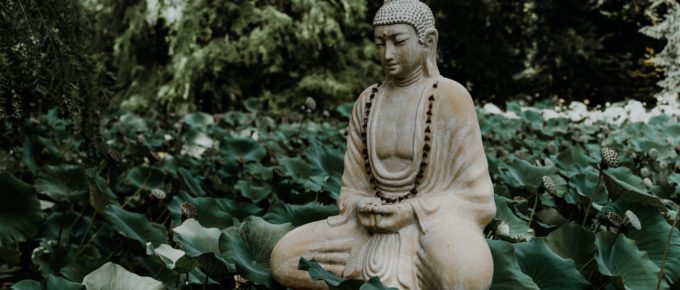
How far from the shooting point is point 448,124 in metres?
2.15

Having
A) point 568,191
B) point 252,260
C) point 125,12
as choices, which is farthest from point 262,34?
point 252,260

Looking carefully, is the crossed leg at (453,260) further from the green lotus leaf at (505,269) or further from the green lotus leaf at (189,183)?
the green lotus leaf at (189,183)

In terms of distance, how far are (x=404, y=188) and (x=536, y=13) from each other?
1218 centimetres

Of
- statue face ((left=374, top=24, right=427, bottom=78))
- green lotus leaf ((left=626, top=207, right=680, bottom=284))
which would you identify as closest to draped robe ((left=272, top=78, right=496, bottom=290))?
statue face ((left=374, top=24, right=427, bottom=78))

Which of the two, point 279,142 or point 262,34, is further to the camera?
point 262,34

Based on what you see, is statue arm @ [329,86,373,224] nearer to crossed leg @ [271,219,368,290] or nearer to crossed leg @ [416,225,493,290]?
crossed leg @ [271,219,368,290]

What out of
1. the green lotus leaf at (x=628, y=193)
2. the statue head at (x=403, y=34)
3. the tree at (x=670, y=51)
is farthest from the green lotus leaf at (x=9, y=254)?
the tree at (x=670, y=51)

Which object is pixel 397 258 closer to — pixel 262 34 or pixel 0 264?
pixel 0 264

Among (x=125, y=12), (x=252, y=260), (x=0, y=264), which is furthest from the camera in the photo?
(x=125, y=12)

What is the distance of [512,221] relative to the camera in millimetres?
2729

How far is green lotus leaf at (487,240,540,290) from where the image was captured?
2.10 metres

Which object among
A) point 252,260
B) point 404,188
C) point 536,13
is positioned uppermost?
point 404,188

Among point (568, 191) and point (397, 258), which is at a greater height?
point (397, 258)

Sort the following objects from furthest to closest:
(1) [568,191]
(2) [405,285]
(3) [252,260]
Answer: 1. (1) [568,191]
2. (3) [252,260]
3. (2) [405,285]
